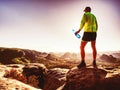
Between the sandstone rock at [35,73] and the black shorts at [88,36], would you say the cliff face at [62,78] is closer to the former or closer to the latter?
the sandstone rock at [35,73]

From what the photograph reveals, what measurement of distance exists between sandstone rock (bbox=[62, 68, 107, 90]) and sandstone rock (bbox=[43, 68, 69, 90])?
3.41 feet

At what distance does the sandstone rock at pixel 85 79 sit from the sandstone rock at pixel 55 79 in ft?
3.41

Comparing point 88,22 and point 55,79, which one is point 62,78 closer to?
point 55,79

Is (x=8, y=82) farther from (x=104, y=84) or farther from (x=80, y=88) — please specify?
(x=104, y=84)

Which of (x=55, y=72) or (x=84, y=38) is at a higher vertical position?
(x=84, y=38)

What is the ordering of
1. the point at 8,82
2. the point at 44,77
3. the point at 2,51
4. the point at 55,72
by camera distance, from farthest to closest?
the point at 2,51 < the point at 44,77 < the point at 55,72 < the point at 8,82

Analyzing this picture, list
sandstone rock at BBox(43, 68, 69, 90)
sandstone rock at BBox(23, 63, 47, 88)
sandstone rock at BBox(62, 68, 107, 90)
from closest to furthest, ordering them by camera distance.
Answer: sandstone rock at BBox(62, 68, 107, 90)
sandstone rock at BBox(43, 68, 69, 90)
sandstone rock at BBox(23, 63, 47, 88)

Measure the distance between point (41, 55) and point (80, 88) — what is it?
22601mm

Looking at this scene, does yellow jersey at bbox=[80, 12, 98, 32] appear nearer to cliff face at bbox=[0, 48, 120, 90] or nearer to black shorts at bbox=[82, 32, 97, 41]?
black shorts at bbox=[82, 32, 97, 41]

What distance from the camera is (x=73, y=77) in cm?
605

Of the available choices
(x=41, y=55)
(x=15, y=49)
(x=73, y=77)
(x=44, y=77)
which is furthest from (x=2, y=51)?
(x=73, y=77)

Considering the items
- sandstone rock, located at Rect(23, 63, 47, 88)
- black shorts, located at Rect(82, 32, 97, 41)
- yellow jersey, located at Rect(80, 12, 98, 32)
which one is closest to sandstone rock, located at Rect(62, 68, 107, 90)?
black shorts, located at Rect(82, 32, 97, 41)

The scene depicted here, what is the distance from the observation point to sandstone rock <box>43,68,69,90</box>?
23.5 feet

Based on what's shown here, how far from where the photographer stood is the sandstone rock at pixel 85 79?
5.77m
